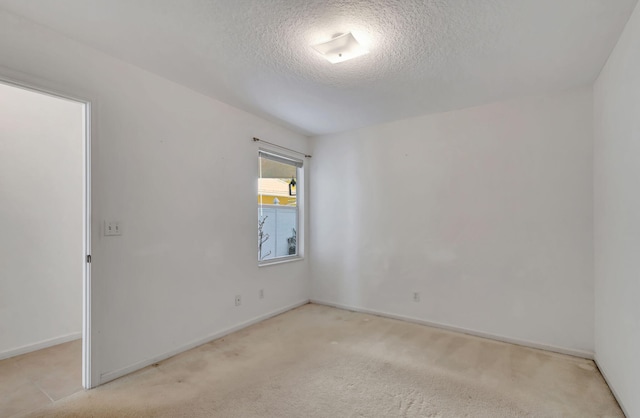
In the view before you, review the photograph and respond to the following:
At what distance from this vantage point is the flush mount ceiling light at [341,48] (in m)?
2.03

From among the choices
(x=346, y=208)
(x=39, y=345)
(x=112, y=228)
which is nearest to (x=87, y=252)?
(x=112, y=228)

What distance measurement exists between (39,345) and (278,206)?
2863mm

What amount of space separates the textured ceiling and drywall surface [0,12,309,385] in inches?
8.0

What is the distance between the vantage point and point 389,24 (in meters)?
1.92

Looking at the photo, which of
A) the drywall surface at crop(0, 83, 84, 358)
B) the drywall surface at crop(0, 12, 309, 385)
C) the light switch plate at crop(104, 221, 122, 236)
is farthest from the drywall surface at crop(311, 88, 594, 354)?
the drywall surface at crop(0, 83, 84, 358)

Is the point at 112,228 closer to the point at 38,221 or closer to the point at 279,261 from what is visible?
the point at 38,221

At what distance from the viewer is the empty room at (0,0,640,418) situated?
77.5 inches

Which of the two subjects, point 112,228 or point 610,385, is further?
point 112,228

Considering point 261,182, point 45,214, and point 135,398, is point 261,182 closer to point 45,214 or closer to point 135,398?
point 45,214

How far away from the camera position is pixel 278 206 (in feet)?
14.0

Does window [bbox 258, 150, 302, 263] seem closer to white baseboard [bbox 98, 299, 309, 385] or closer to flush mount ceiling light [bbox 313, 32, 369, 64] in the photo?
white baseboard [bbox 98, 299, 309, 385]

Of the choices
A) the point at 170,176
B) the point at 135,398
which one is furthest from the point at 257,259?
the point at 135,398

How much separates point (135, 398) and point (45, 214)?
7.17ft

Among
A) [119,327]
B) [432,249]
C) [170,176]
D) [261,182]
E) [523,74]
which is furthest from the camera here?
[261,182]
